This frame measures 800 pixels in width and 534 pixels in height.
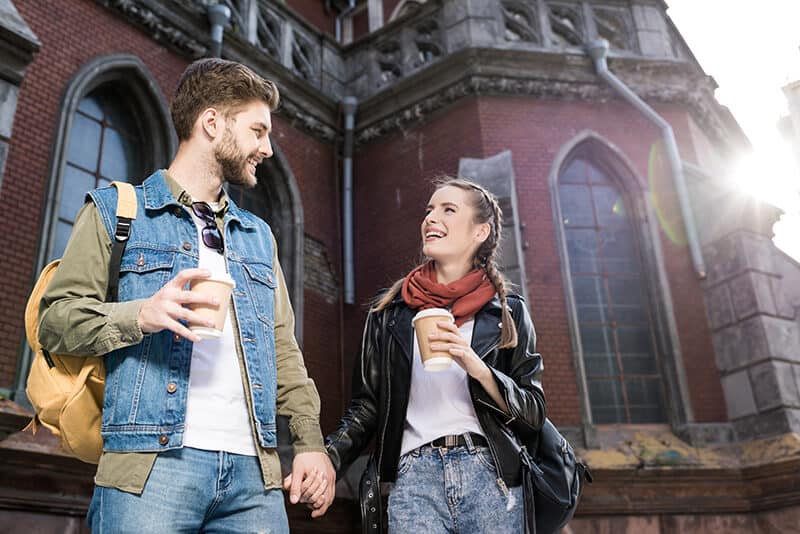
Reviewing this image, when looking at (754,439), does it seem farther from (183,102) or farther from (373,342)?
(183,102)

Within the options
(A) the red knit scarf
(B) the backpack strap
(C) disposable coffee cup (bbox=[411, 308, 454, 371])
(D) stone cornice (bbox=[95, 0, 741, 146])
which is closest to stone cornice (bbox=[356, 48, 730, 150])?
(D) stone cornice (bbox=[95, 0, 741, 146])

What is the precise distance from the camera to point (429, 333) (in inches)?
85.1

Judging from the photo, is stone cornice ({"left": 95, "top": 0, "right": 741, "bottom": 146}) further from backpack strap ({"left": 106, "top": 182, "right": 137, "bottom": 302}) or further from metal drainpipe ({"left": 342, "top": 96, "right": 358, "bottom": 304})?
backpack strap ({"left": 106, "top": 182, "right": 137, "bottom": 302})

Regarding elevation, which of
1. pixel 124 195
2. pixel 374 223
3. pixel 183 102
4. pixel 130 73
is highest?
pixel 130 73

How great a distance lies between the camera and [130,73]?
27.3 ft

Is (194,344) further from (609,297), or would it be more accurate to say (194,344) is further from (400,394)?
(609,297)

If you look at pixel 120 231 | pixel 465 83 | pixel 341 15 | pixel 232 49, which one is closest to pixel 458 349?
pixel 120 231

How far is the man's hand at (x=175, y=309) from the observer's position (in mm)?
1710

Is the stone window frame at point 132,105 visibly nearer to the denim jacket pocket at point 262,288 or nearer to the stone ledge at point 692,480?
the denim jacket pocket at point 262,288

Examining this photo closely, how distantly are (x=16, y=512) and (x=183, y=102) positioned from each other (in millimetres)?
4269

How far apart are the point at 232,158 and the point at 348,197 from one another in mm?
8639

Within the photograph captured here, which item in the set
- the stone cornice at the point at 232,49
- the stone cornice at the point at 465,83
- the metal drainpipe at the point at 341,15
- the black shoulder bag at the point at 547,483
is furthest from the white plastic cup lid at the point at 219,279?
the metal drainpipe at the point at 341,15

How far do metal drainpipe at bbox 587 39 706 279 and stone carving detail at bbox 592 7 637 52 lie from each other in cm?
79

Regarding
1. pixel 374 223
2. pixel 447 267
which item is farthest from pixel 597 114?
pixel 447 267
